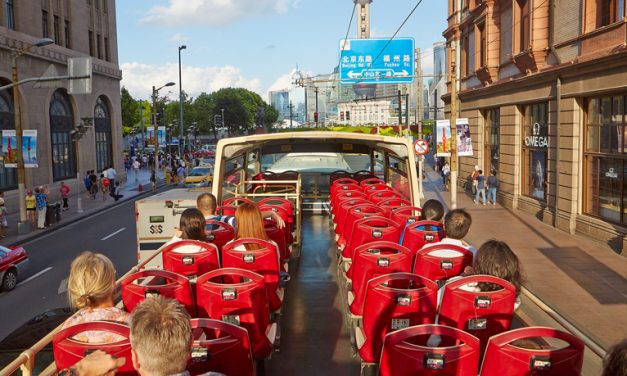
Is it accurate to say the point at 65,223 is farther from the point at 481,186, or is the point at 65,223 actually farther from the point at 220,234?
the point at 220,234

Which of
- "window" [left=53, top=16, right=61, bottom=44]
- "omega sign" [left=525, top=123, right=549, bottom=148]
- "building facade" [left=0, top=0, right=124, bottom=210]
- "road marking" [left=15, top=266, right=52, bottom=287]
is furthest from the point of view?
"window" [left=53, top=16, right=61, bottom=44]

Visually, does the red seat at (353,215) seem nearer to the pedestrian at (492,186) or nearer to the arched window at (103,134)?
the pedestrian at (492,186)

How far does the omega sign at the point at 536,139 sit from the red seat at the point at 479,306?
19960 millimetres

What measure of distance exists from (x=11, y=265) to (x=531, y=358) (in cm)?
1479

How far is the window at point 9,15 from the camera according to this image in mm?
32481

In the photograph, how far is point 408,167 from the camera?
1103 cm

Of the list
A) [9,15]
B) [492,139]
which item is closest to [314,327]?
[492,139]

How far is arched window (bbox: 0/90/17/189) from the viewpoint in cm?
3125

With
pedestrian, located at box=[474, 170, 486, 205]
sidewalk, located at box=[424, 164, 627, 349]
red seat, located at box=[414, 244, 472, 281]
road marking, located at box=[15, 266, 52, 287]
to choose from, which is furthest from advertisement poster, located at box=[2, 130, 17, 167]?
red seat, located at box=[414, 244, 472, 281]

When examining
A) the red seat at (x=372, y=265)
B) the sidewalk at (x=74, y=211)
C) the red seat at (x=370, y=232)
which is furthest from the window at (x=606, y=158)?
the sidewalk at (x=74, y=211)

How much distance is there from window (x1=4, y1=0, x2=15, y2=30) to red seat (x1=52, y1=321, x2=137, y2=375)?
33.6 meters

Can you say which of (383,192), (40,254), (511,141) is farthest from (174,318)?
(511,141)

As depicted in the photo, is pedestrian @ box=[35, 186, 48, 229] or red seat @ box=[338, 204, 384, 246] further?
pedestrian @ box=[35, 186, 48, 229]

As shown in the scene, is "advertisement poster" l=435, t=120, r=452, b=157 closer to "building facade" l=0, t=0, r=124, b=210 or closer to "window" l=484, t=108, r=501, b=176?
"window" l=484, t=108, r=501, b=176
